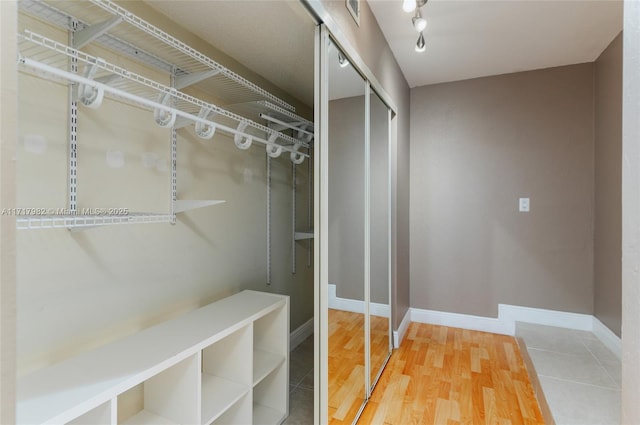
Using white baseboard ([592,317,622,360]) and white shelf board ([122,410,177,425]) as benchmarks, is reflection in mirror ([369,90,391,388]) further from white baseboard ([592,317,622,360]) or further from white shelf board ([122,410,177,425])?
white baseboard ([592,317,622,360])

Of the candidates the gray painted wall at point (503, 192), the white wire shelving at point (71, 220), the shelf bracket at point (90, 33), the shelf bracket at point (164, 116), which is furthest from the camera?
the gray painted wall at point (503, 192)

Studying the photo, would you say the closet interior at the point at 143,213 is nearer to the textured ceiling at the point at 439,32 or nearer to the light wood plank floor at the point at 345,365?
the textured ceiling at the point at 439,32

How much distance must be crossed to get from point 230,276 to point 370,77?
158cm

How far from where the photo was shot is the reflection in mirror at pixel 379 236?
2.21 meters

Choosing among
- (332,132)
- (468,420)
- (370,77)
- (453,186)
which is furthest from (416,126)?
(468,420)

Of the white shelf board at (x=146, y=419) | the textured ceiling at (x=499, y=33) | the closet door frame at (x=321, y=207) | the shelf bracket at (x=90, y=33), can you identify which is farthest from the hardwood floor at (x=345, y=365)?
the textured ceiling at (x=499, y=33)

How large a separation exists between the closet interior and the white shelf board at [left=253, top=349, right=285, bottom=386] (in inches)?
0.5

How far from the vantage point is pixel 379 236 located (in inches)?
93.5

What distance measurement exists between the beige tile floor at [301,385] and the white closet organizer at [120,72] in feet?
4.62

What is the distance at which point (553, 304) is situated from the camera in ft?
9.67

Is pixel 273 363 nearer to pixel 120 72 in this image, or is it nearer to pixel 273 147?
pixel 273 147

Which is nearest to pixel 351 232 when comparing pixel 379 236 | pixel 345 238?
pixel 345 238

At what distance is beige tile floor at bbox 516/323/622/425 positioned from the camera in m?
1.75

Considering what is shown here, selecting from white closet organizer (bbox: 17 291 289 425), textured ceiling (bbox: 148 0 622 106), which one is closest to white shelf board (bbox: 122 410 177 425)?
white closet organizer (bbox: 17 291 289 425)
